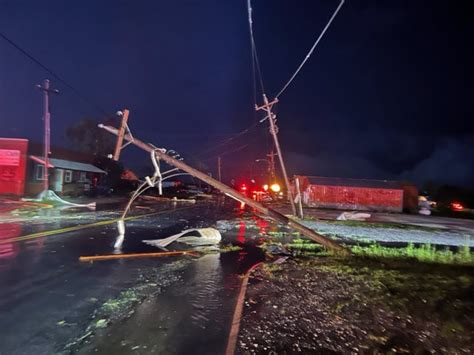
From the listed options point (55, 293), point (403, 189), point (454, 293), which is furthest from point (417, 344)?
point (403, 189)

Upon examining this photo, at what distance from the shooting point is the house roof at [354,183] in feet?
144

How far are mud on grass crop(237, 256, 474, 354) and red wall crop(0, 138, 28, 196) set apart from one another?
1197 inches

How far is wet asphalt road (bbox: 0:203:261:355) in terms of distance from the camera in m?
4.79


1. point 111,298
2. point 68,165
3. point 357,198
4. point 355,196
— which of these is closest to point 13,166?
point 68,165

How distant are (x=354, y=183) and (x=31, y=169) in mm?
34746

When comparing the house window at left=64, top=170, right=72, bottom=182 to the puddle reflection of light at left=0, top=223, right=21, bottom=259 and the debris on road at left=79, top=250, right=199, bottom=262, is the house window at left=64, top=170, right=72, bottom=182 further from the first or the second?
the debris on road at left=79, top=250, right=199, bottom=262

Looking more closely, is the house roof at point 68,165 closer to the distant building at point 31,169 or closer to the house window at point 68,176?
the distant building at point 31,169

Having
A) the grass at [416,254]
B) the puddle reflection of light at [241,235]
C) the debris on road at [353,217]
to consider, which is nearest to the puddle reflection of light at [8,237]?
the puddle reflection of light at [241,235]

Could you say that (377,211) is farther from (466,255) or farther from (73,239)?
(73,239)

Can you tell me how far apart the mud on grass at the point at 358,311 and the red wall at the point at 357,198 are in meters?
34.6

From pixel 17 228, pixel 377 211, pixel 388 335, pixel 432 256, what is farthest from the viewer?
pixel 377 211

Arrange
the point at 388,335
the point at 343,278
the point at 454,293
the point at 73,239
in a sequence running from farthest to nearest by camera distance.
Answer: the point at 73,239 < the point at 343,278 < the point at 454,293 < the point at 388,335

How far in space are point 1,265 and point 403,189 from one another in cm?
4426

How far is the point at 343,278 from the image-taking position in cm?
818
